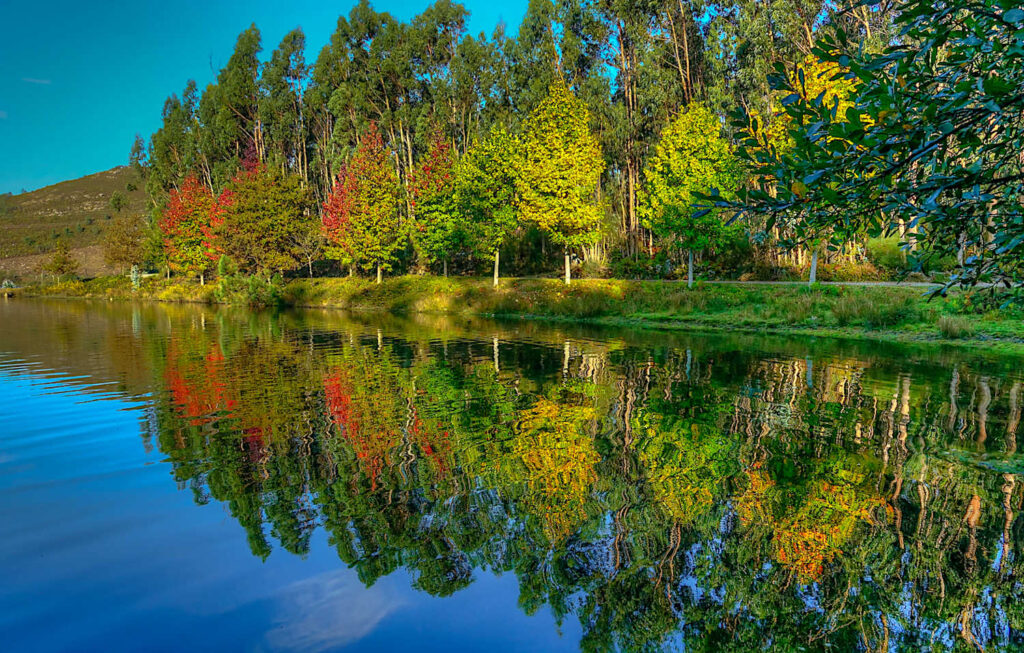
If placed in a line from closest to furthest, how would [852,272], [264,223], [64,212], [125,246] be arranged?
[852,272]
[264,223]
[125,246]
[64,212]

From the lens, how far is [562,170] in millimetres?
40062

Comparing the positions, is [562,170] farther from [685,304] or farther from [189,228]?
[189,228]

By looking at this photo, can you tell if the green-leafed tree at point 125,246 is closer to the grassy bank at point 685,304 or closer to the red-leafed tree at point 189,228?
the red-leafed tree at point 189,228

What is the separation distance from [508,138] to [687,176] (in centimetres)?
1413

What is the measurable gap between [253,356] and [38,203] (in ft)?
634

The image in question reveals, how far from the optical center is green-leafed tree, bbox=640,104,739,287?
34250 millimetres

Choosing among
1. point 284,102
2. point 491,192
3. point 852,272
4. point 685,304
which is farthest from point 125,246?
point 852,272

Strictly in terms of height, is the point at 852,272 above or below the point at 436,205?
below

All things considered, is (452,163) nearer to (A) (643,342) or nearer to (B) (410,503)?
(A) (643,342)

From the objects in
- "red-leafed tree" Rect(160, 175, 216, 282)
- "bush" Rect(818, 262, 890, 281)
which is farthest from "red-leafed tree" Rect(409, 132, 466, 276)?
"red-leafed tree" Rect(160, 175, 216, 282)

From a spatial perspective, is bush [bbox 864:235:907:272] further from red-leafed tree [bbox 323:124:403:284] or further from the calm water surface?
red-leafed tree [bbox 323:124:403:284]

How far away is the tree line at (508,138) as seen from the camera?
37.3m

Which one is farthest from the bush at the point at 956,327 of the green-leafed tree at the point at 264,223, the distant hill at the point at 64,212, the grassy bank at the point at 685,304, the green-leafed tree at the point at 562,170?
the distant hill at the point at 64,212

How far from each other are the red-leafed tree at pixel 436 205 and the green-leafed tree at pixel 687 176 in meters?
15.6
